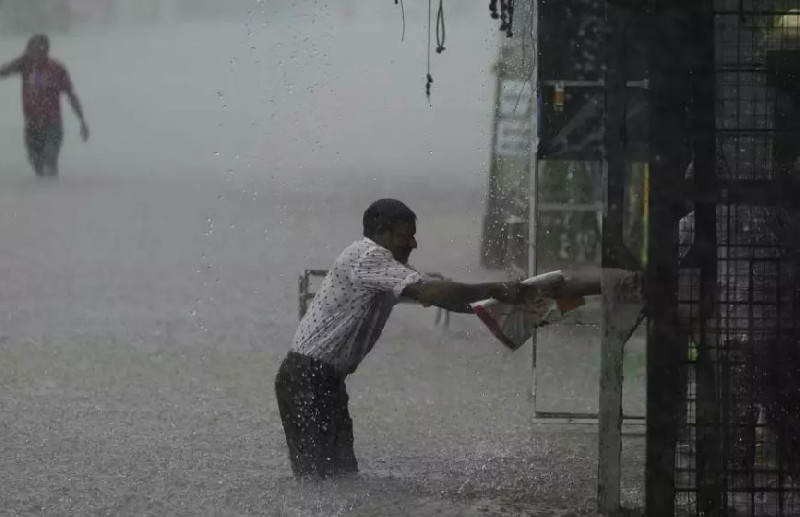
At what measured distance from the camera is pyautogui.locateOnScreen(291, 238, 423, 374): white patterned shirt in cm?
576

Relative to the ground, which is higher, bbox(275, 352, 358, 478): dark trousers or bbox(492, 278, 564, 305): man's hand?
bbox(492, 278, 564, 305): man's hand

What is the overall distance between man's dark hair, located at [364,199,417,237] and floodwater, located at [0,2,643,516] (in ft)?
3.28

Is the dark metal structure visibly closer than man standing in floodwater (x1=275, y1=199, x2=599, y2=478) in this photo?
Yes

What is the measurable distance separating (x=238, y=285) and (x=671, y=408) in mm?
9368

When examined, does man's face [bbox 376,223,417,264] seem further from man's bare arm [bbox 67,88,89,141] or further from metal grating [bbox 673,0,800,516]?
man's bare arm [bbox 67,88,89,141]

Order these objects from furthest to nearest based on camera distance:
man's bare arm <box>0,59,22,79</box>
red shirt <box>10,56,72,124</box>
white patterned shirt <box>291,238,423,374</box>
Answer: man's bare arm <box>0,59,22,79</box>, red shirt <box>10,56,72,124</box>, white patterned shirt <box>291,238,423,374</box>

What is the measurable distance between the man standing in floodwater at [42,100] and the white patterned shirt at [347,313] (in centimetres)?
965

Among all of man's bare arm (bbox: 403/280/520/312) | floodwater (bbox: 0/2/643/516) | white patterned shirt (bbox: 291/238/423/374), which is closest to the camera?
man's bare arm (bbox: 403/280/520/312)

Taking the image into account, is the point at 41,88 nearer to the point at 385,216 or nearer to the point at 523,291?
the point at 385,216

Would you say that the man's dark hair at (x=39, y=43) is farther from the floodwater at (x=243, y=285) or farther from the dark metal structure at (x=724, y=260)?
the dark metal structure at (x=724, y=260)

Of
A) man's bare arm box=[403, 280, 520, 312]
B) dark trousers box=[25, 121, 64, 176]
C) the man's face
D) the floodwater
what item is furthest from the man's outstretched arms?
dark trousers box=[25, 121, 64, 176]

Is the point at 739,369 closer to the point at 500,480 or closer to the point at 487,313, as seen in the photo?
the point at 487,313

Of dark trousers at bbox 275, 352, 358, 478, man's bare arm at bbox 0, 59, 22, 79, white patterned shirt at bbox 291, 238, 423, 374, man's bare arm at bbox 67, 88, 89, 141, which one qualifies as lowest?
dark trousers at bbox 275, 352, 358, 478

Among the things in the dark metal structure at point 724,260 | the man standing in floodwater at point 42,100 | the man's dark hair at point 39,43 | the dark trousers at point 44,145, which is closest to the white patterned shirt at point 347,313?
the dark metal structure at point 724,260
